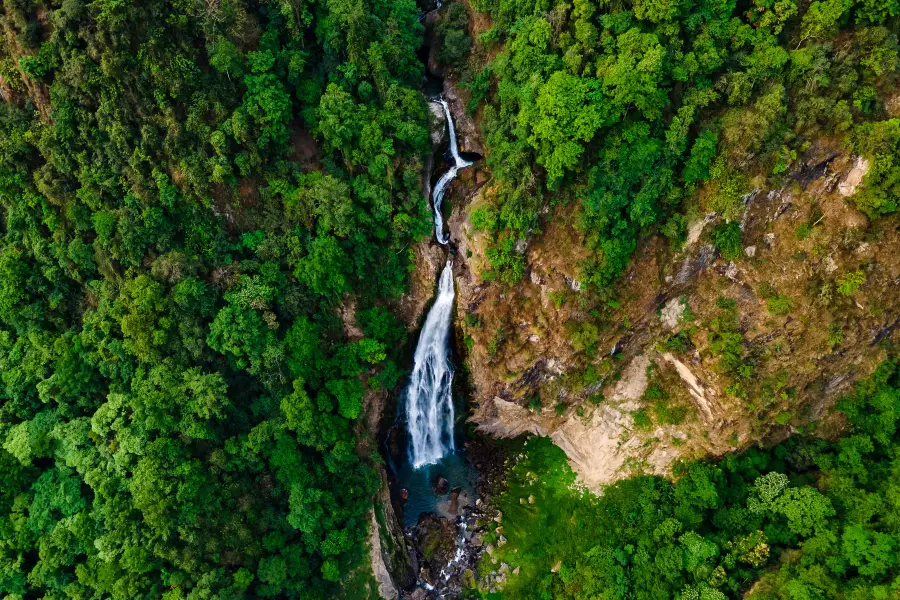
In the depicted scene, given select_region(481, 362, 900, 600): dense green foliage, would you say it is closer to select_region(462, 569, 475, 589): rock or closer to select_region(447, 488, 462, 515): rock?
select_region(462, 569, 475, 589): rock

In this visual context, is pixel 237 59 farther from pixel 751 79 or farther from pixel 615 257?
pixel 751 79

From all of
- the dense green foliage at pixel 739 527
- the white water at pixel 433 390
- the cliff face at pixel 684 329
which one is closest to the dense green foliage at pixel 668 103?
the cliff face at pixel 684 329

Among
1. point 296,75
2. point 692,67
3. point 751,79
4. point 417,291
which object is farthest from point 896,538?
point 296,75

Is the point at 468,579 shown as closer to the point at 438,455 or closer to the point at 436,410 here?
the point at 438,455

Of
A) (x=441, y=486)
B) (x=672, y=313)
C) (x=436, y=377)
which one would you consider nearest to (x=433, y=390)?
(x=436, y=377)

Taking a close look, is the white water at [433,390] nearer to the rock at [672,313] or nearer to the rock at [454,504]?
the rock at [454,504]

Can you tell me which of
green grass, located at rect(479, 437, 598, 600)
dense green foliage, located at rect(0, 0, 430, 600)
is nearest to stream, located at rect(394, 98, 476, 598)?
green grass, located at rect(479, 437, 598, 600)
